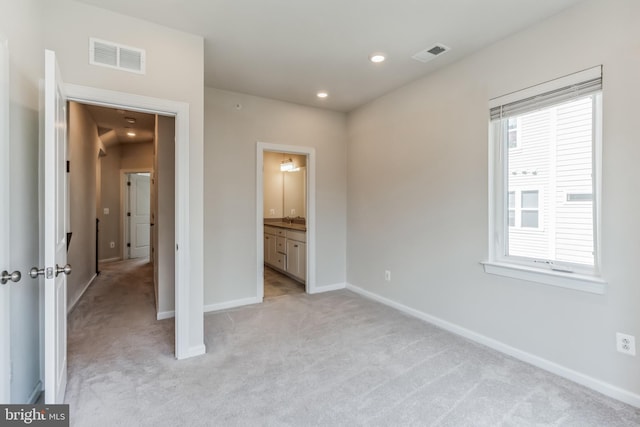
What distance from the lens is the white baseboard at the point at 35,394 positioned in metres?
1.82

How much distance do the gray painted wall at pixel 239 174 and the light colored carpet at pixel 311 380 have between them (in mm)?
635

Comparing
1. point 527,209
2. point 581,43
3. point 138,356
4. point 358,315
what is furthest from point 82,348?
point 581,43

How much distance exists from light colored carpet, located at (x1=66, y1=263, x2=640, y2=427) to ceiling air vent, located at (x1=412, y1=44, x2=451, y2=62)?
103 inches

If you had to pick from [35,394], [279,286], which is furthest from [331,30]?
[279,286]

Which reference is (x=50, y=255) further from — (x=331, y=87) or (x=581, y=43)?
(x=581, y=43)

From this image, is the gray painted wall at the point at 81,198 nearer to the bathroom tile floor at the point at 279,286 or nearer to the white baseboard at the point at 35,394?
the white baseboard at the point at 35,394

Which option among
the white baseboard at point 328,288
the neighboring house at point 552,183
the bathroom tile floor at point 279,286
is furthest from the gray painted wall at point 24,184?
the neighboring house at point 552,183

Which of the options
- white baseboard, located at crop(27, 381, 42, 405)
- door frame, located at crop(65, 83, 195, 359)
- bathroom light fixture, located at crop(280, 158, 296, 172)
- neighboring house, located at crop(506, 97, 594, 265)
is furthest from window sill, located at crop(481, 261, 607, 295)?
bathroom light fixture, located at crop(280, 158, 296, 172)

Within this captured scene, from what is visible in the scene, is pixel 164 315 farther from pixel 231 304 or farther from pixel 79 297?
pixel 79 297

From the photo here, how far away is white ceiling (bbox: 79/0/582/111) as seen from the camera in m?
2.14

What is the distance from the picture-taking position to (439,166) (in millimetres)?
3127

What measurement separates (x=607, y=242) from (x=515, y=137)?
1.04 meters

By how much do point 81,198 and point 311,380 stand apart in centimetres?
414

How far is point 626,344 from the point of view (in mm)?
1921
